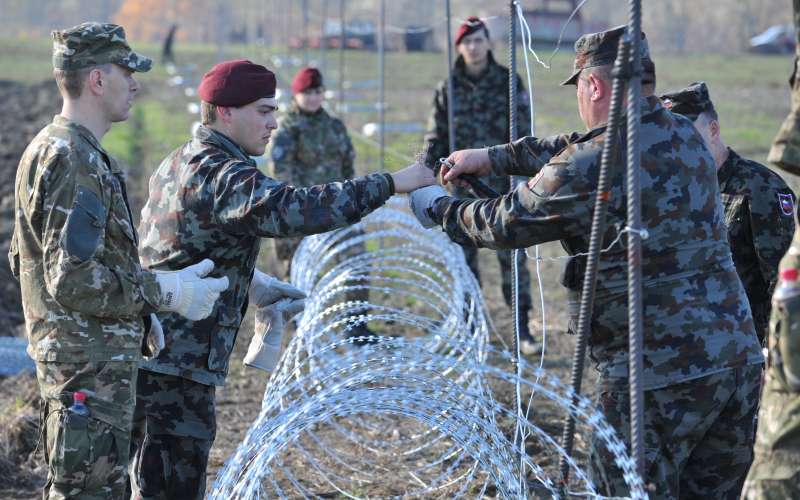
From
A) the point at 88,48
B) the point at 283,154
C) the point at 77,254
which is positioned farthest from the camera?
the point at 283,154

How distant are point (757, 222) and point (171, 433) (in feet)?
9.02

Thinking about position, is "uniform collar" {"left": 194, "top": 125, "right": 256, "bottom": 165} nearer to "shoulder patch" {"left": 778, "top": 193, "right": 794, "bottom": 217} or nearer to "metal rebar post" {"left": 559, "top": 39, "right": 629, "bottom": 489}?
"metal rebar post" {"left": 559, "top": 39, "right": 629, "bottom": 489}

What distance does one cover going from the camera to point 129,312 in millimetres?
4113

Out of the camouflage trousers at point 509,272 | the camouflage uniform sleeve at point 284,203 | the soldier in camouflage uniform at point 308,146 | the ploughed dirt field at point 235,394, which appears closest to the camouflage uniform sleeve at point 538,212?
the camouflage uniform sleeve at point 284,203

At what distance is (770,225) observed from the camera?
5.07 m

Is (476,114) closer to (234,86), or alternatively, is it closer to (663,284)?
(234,86)

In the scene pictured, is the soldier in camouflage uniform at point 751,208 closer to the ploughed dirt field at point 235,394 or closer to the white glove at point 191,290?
the ploughed dirt field at point 235,394

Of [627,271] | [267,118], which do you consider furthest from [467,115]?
[627,271]

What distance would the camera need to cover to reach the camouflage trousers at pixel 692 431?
13.4 ft

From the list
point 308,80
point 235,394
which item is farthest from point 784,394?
point 308,80

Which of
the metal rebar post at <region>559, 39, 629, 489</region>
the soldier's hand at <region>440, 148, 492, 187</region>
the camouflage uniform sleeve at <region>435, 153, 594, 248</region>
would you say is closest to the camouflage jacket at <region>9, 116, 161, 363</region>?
the camouflage uniform sleeve at <region>435, 153, 594, 248</region>

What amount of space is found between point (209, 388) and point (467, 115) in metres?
5.00

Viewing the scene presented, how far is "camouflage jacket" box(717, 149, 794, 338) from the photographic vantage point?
5059mm

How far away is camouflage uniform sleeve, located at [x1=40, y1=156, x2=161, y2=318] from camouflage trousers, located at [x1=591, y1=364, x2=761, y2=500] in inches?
72.3
